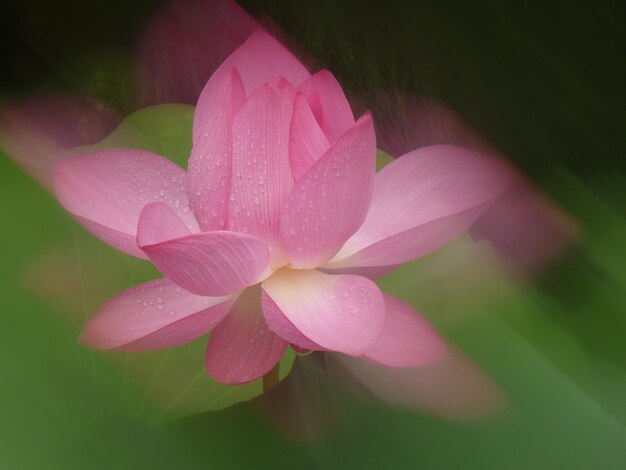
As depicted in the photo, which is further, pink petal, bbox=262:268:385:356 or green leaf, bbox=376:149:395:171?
green leaf, bbox=376:149:395:171

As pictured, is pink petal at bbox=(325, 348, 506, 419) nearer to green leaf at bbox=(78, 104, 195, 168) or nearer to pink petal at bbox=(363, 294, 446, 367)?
pink petal at bbox=(363, 294, 446, 367)

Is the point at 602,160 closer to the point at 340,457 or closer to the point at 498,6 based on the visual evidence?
the point at 498,6

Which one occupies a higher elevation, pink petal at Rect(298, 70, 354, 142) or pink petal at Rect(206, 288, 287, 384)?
pink petal at Rect(298, 70, 354, 142)

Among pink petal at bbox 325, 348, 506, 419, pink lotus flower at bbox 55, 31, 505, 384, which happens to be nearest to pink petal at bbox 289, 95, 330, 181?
pink lotus flower at bbox 55, 31, 505, 384

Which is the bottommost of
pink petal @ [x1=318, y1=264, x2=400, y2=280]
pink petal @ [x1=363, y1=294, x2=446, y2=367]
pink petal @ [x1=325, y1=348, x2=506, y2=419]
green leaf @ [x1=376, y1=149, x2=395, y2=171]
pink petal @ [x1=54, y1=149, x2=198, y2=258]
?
pink petal @ [x1=325, y1=348, x2=506, y2=419]

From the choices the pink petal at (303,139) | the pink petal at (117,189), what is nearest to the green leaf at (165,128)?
the pink petal at (117,189)

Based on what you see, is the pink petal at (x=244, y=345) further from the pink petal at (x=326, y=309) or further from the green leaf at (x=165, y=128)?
the green leaf at (x=165, y=128)

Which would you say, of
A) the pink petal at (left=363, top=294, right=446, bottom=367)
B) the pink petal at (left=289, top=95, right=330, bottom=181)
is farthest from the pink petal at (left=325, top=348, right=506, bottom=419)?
the pink petal at (left=289, top=95, right=330, bottom=181)
